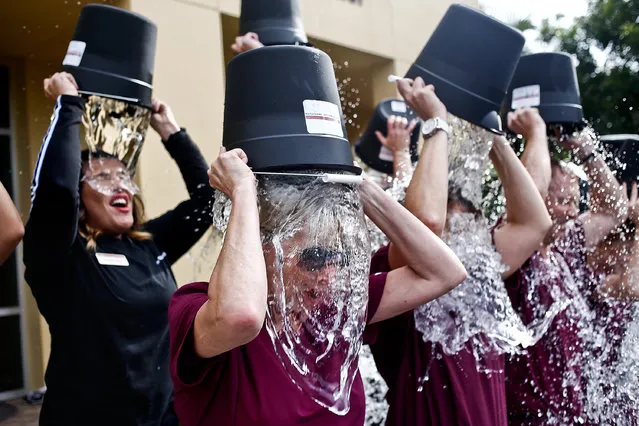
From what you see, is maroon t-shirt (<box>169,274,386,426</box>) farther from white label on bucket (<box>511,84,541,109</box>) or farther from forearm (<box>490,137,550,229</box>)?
white label on bucket (<box>511,84,541,109</box>)

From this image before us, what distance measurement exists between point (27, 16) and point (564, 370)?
3.75 m

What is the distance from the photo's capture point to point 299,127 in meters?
1.59

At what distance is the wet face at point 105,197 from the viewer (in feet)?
8.84

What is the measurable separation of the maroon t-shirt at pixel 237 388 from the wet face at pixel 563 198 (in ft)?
5.49

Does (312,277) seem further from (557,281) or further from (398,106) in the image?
(398,106)

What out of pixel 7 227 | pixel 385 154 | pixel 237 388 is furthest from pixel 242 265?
pixel 385 154

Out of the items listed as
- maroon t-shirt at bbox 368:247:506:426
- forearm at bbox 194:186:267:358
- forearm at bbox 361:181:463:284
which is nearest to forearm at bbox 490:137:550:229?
maroon t-shirt at bbox 368:247:506:426

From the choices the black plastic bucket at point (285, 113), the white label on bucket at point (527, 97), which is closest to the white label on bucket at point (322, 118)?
the black plastic bucket at point (285, 113)

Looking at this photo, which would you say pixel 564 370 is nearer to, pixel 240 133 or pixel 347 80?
pixel 240 133

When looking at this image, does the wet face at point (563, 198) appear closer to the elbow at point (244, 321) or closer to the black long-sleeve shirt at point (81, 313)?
the black long-sleeve shirt at point (81, 313)

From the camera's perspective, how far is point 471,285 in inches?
92.7

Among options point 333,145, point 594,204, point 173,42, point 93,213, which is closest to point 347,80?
point 173,42

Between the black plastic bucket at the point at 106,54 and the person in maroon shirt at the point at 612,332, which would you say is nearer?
the black plastic bucket at the point at 106,54

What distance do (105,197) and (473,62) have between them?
1511 millimetres
